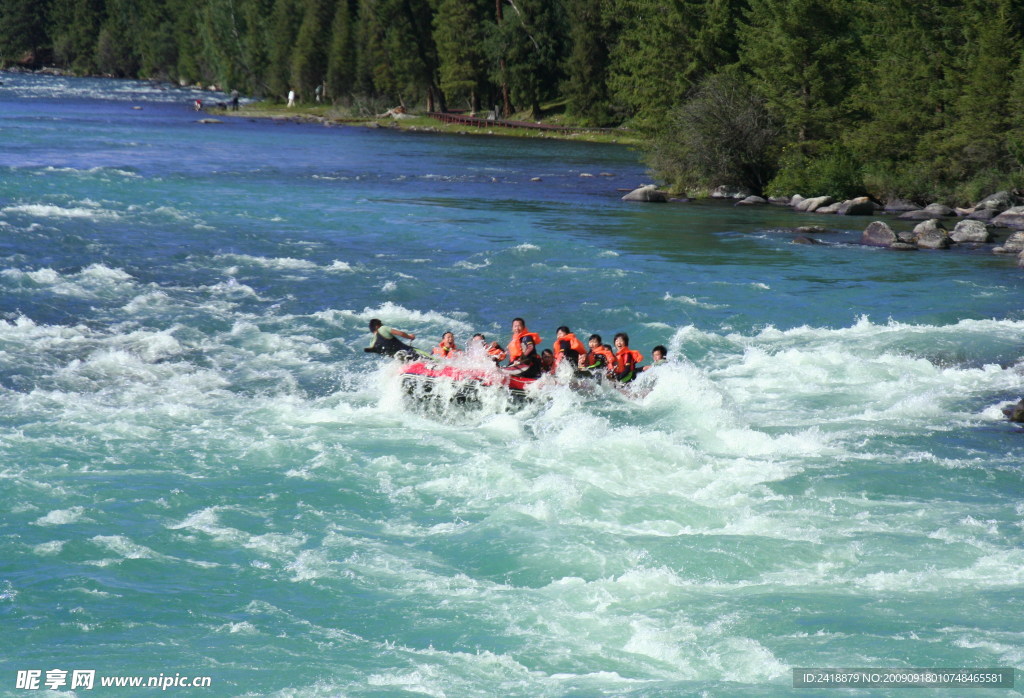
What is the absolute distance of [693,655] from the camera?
10.4 m

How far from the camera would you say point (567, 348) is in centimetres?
1852

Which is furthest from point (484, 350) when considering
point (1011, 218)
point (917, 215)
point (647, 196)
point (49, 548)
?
point (647, 196)

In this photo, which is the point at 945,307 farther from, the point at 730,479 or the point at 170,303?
the point at 170,303

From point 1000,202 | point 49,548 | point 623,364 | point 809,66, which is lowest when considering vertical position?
point 49,548

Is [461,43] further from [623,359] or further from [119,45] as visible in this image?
[119,45]

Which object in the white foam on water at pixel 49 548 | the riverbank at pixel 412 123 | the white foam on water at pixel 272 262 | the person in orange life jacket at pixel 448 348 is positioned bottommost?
the white foam on water at pixel 49 548

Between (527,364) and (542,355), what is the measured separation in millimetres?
560

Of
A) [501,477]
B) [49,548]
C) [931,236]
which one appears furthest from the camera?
[931,236]

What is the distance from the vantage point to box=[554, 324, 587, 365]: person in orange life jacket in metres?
18.3

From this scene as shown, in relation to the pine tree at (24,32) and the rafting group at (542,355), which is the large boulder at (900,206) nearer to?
the rafting group at (542,355)

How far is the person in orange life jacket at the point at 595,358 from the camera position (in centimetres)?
1825

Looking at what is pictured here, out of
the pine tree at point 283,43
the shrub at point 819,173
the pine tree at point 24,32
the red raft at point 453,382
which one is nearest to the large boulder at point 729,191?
the shrub at point 819,173

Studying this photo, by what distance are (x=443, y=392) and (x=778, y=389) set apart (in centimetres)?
628

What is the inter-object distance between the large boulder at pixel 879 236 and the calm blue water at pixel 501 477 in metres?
2.35
